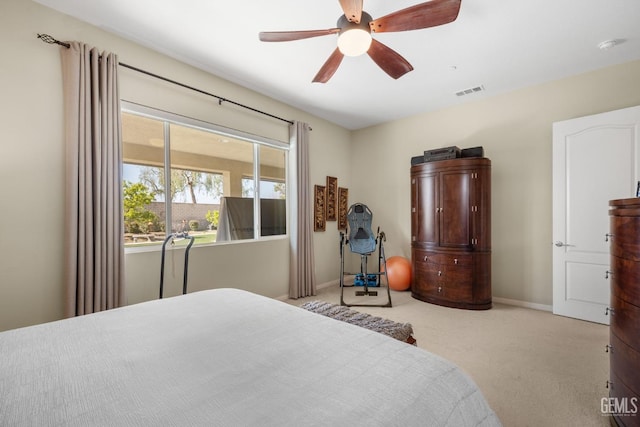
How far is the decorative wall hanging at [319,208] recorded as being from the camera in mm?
4551

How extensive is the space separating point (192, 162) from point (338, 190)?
263 cm

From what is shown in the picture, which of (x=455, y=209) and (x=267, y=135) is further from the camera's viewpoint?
(x=267, y=135)

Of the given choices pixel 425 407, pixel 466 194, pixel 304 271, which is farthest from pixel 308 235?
pixel 425 407

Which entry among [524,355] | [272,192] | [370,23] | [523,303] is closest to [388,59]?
[370,23]

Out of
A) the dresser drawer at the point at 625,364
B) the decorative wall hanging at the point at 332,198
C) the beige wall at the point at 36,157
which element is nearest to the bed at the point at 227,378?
the dresser drawer at the point at 625,364

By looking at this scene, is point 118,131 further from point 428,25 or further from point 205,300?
point 428,25

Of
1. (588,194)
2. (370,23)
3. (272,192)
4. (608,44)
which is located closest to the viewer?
(370,23)

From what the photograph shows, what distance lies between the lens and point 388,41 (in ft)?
8.61

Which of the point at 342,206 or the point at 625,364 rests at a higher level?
the point at 342,206

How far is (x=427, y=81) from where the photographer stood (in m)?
3.39

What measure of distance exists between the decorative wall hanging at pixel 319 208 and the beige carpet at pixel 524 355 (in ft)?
5.51

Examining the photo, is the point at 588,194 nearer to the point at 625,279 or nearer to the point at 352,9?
the point at 625,279

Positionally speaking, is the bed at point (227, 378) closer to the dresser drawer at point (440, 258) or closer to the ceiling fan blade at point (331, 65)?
the ceiling fan blade at point (331, 65)

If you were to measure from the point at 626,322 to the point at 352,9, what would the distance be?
7.48 ft
